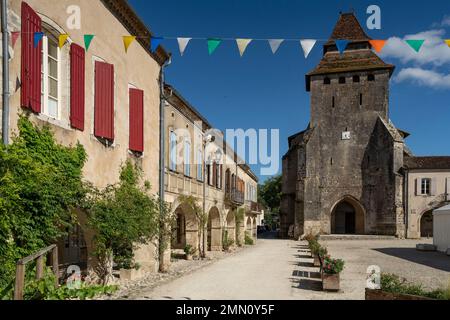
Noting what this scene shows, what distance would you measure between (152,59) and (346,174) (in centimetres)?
2512

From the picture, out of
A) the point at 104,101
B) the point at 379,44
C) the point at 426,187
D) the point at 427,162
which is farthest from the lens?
the point at 427,162

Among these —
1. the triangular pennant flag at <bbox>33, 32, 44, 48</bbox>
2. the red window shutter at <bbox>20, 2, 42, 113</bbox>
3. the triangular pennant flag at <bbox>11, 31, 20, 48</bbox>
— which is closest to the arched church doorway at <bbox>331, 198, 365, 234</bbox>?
the red window shutter at <bbox>20, 2, 42, 113</bbox>

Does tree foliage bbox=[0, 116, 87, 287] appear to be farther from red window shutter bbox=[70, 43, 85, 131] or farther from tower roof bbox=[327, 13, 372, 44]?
tower roof bbox=[327, 13, 372, 44]

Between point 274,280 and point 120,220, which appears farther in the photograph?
point 274,280

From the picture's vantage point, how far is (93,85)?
902 cm

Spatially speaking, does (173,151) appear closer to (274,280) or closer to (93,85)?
(93,85)

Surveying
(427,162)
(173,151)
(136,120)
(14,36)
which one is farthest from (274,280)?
(427,162)

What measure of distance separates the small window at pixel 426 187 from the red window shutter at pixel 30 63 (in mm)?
32283

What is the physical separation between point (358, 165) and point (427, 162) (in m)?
5.67

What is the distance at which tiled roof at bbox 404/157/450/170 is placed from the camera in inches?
1267

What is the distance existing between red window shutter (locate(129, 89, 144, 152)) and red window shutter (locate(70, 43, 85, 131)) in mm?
2709
